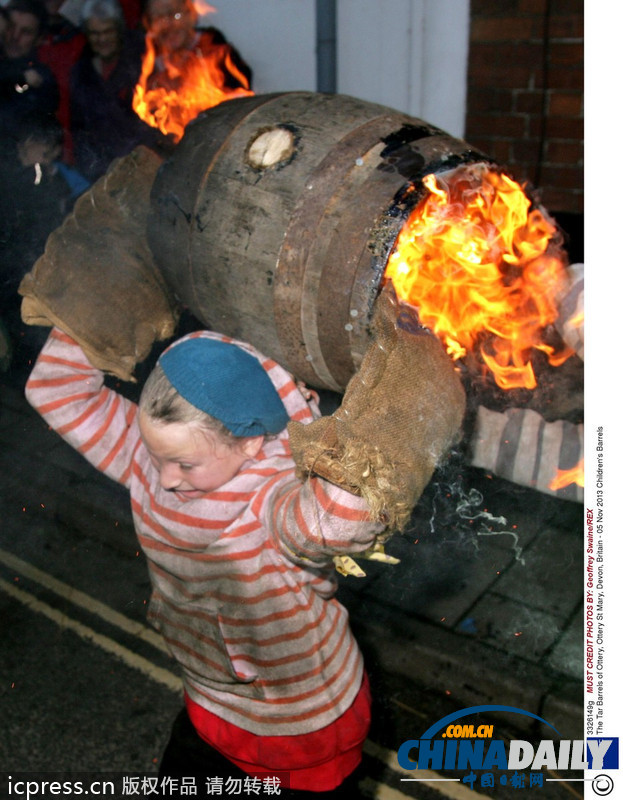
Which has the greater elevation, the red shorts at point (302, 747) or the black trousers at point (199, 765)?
the red shorts at point (302, 747)

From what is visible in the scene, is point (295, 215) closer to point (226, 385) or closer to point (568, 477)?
point (226, 385)

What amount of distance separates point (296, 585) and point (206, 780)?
61 centimetres

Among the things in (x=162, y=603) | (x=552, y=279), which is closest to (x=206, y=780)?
(x=162, y=603)

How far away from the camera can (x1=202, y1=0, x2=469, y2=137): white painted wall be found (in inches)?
112

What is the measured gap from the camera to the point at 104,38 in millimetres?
2244

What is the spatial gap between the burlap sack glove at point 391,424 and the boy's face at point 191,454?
0.86 feet

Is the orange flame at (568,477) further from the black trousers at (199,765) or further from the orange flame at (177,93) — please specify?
the orange flame at (177,93)

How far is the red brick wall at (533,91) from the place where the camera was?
9.36ft

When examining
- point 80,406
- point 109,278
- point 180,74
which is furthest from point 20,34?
point 80,406

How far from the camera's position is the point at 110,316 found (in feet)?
5.00

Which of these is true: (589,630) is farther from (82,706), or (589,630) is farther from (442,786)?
(82,706)

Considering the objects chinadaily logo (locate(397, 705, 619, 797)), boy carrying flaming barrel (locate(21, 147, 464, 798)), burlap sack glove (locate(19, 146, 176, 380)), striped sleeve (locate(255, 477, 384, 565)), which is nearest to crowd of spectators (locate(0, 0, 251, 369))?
burlap sack glove (locate(19, 146, 176, 380))

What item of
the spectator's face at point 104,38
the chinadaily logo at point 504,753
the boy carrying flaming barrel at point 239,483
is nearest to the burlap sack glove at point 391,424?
the boy carrying flaming barrel at point 239,483

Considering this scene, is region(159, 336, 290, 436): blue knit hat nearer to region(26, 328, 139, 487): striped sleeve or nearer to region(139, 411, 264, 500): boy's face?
region(139, 411, 264, 500): boy's face
